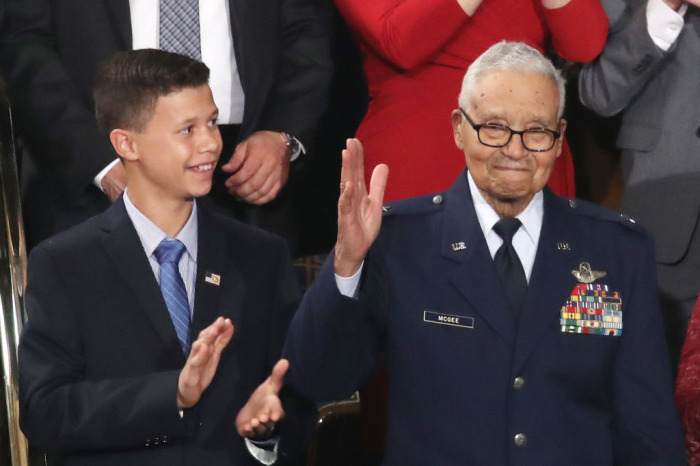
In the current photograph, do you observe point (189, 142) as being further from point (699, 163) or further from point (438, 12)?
point (699, 163)

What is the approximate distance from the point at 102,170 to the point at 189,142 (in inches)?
14.2

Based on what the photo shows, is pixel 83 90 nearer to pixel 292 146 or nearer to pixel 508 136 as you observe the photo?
pixel 292 146

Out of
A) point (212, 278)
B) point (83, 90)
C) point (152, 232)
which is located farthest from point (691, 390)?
point (83, 90)

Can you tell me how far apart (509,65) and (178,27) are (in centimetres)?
87

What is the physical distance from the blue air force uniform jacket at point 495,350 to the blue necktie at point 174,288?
0.24 meters

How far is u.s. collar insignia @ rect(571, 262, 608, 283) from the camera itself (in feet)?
7.84

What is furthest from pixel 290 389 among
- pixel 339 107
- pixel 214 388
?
pixel 339 107

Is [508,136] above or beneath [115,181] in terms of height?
above

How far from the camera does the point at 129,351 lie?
7.89ft

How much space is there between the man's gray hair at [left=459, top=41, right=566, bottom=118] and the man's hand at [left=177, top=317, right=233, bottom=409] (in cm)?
64

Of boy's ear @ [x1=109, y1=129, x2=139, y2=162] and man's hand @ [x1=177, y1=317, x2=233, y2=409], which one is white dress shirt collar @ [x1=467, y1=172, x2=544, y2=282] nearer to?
man's hand @ [x1=177, y1=317, x2=233, y2=409]

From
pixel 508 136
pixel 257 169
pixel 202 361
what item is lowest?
pixel 202 361

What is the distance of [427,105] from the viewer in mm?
2959

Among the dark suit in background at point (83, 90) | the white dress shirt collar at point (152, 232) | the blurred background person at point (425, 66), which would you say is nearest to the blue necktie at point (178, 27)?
the dark suit in background at point (83, 90)
